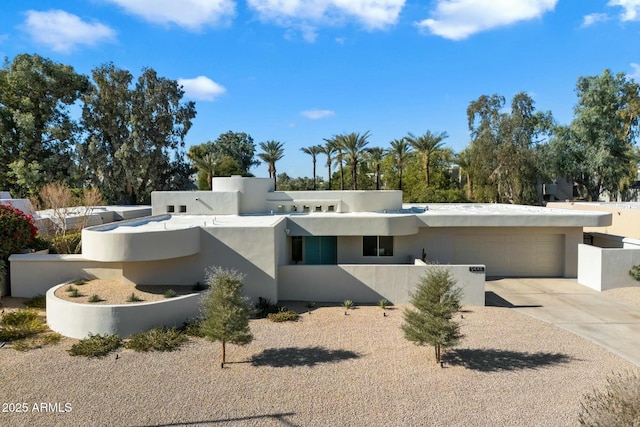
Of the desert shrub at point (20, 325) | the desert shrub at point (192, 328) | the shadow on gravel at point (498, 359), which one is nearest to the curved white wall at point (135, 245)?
the desert shrub at point (192, 328)

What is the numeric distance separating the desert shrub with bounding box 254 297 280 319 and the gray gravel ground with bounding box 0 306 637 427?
70.9 inches

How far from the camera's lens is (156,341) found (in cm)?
1234

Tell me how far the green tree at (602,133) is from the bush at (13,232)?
4841 centimetres

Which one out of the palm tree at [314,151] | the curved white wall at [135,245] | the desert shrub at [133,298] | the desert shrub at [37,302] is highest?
the palm tree at [314,151]

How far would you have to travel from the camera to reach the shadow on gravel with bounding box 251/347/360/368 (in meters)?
11.3

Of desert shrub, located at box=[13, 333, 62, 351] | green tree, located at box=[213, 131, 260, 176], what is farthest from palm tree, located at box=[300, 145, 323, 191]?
desert shrub, located at box=[13, 333, 62, 351]

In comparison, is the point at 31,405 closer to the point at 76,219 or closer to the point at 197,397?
the point at 197,397

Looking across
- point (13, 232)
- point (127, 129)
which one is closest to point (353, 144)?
point (127, 129)

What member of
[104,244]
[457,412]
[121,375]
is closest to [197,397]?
[121,375]

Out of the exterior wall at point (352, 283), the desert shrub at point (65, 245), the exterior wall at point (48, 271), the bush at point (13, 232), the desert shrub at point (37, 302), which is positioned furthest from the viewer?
the desert shrub at point (65, 245)

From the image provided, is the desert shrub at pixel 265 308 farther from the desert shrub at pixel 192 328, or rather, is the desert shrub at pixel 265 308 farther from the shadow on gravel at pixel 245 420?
the shadow on gravel at pixel 245 420

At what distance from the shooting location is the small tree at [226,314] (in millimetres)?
10859

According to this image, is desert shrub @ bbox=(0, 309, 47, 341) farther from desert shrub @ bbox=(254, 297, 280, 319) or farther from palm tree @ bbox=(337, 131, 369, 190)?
palm tree @ bbox=(337, 131, 369, 190)

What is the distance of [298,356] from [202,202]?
1314cm
